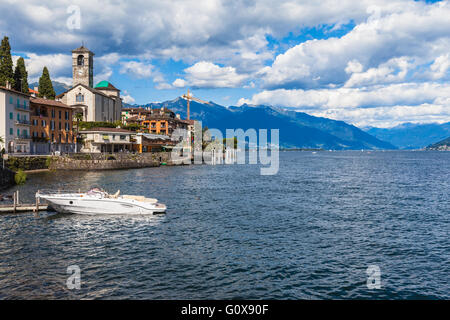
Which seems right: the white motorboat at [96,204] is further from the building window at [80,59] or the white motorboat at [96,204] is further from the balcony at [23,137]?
the building window at [80,59]

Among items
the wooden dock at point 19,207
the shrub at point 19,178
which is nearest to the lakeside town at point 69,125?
the shrub at point 19,178

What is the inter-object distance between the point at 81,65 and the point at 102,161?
92106mm

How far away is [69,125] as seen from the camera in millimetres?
121125

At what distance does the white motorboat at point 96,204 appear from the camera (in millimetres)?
44062

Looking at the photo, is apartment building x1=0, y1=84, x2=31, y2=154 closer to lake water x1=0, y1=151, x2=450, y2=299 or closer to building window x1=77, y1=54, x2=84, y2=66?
lake water x1=0, y1=151, x2=450, y2=299

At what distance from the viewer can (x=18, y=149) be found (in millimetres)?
96562

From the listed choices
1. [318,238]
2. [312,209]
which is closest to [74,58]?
[312,209]

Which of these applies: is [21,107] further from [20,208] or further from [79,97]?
[20,208]

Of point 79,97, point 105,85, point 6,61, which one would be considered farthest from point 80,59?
point 6,61

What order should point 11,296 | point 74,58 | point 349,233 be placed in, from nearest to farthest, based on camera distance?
point 11,296 → point 349,233 → point 74,58

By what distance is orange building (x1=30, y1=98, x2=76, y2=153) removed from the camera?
10581 centimetres
